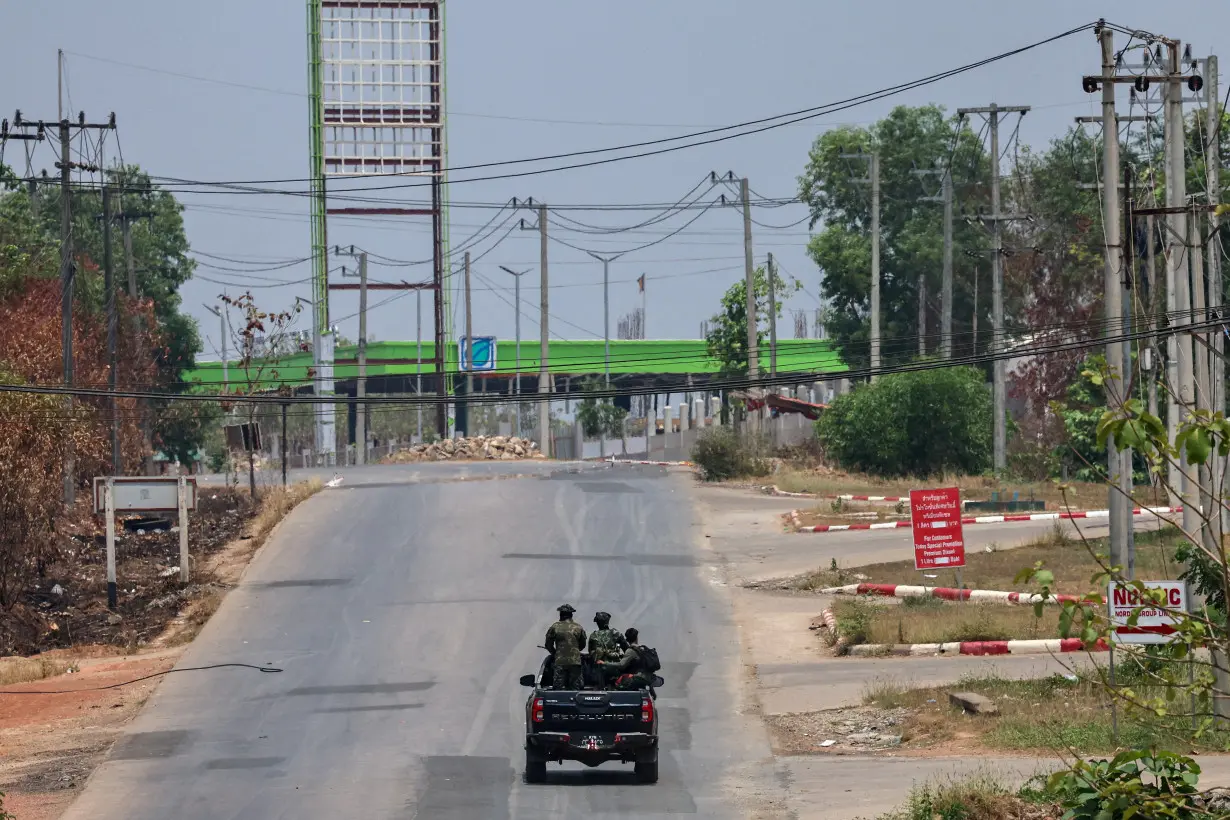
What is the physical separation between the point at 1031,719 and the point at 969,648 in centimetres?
693

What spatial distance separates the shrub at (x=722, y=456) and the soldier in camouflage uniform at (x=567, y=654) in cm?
3521

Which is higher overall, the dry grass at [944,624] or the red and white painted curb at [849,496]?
the red and white painted curb at [849,496]

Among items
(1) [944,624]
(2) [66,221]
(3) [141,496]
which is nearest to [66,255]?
(2) [66,221]

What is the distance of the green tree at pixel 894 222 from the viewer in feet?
282

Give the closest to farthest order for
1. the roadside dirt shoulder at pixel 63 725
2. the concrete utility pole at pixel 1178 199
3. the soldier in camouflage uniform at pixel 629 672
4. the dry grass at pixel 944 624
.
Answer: the soldier in camouflage uniform at pixel 629 672 → the roadside dirt shoulder at pixel 63 725 → the concrete utility pole at pixel 1178 199 → the dry grass at pixel 944 624

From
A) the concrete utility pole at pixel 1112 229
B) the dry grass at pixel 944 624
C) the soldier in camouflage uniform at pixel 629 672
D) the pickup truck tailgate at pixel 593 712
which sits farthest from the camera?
the dry grass at pixel 944 624

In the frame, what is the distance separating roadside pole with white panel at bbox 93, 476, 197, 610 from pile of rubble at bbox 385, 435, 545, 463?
34.5 m

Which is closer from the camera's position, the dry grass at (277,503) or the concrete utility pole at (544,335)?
the dry grass at (277,503)

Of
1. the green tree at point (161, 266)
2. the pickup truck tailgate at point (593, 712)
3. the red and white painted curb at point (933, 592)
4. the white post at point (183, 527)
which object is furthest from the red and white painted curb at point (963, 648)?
the green tree at point (161, 266)

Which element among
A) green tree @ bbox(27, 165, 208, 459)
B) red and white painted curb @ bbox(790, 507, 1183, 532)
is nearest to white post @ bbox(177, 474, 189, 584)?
red and white painted curb @ bbox(790, 507, 1183, 532)

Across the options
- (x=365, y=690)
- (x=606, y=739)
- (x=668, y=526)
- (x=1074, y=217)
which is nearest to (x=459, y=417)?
(x=1074, y=217)

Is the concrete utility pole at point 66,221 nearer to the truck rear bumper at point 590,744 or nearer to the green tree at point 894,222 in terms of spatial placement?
the truck rear bumper at point 590,744

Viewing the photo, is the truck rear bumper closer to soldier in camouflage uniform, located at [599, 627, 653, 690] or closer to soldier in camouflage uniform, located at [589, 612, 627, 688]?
soldier in camouflage uniform, located at [599, 627, 653, 690]

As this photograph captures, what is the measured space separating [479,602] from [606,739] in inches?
646
